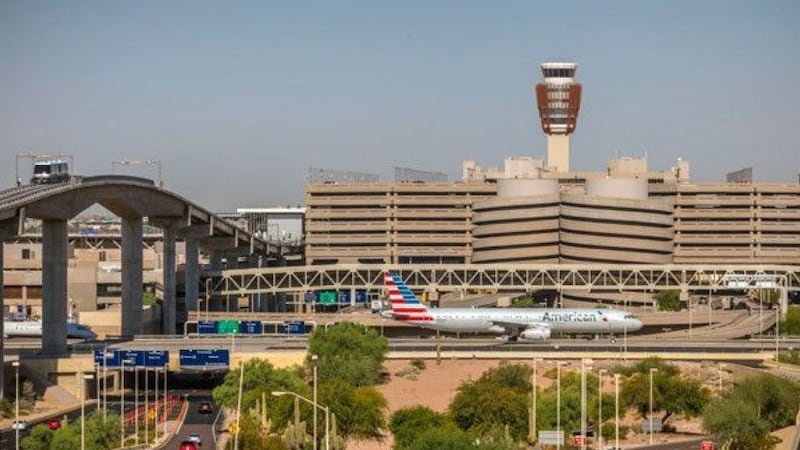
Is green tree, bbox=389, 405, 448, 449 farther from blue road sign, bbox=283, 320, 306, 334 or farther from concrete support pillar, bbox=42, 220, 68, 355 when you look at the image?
blue road sign, bbox=283, 320, 306, 334

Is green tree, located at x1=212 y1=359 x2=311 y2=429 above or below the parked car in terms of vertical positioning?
above

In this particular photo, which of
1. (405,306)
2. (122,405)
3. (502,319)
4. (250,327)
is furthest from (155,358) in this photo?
(250,327)

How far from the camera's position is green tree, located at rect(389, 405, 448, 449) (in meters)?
96.6

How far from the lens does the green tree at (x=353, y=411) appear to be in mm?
104812

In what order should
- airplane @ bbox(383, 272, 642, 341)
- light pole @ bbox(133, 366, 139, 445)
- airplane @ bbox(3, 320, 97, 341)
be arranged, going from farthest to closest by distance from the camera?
airplane @ bbox(3, 320, 97, 341), airplane @ bbox(383, 272, 642, 341), light pole @ bbox(133, 366, 139, 445)

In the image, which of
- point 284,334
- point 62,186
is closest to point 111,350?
point 62,186

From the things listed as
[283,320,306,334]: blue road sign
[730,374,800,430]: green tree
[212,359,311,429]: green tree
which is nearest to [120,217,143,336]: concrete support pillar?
[283,320,306,334]: blue road sign

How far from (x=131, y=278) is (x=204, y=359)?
31610 millimetres

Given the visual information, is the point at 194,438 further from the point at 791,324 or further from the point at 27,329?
the point at 791,324

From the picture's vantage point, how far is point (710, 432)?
9856cm

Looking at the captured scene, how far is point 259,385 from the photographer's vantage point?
123m

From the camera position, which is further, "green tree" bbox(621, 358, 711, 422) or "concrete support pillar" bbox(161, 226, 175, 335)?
"concrete support pillar" bbox(161, 226, 175, 335)

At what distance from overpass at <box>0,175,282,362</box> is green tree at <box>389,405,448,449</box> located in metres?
43.3

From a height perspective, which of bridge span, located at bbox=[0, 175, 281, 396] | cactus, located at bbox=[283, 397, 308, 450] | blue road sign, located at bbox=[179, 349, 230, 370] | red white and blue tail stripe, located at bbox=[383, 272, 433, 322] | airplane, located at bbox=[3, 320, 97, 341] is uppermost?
bridge span, located at bbox=[0, 175, 281, 396]
